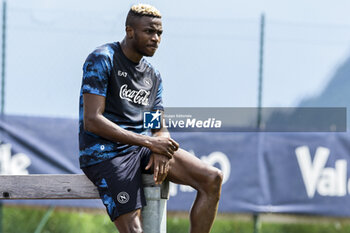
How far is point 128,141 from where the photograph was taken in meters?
4.39

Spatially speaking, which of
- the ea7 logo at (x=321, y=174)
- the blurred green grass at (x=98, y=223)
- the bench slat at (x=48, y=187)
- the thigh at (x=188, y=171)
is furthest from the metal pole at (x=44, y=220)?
the thigh at (x=188, y=171)

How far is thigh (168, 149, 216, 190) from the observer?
4.54 meters

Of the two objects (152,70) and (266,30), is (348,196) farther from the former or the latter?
(152,70)

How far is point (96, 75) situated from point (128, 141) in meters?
0.45

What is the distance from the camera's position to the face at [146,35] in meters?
4.55

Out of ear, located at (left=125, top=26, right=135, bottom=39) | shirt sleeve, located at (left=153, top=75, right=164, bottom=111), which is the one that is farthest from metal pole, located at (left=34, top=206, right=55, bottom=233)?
ear, located at (left=125, top=26, right=135, bottom=39)

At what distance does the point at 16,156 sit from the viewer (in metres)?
8.53

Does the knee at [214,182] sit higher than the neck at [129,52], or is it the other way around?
the neck at [129,52]

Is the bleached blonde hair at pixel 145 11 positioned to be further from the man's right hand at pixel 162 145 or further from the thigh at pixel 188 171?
the thigh at pixel 188 171

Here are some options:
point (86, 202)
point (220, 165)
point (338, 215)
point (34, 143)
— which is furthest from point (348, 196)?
point (34, 143)

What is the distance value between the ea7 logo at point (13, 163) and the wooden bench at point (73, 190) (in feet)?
12.3

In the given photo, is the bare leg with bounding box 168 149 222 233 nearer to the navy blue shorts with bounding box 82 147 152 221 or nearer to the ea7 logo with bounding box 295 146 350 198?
the navy blue shorts with bounding box 82 147 152 221

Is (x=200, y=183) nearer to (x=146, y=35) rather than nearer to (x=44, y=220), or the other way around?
(x=146, y=35)

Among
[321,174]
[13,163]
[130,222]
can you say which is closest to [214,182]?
[130,222]
